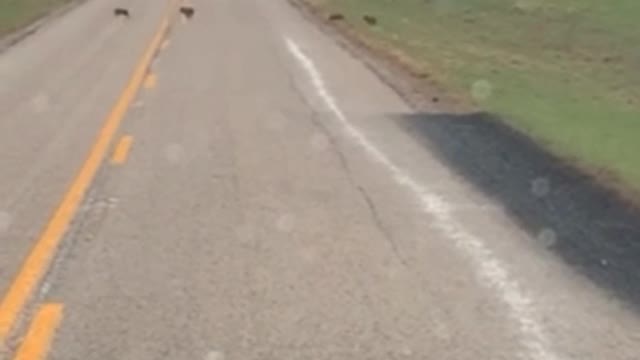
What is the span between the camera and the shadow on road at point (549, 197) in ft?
24.8

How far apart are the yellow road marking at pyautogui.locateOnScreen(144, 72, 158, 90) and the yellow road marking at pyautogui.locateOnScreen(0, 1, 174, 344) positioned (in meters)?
2.27

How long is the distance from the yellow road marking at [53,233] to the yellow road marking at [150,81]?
227 cm

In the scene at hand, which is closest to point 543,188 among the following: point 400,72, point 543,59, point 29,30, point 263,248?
point 263,248

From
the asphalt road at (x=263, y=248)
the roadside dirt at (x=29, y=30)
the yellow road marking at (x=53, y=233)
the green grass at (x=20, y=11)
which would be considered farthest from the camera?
the green grass at (x=20, y=11)

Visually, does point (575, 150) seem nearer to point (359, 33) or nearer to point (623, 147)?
point (623, 147)

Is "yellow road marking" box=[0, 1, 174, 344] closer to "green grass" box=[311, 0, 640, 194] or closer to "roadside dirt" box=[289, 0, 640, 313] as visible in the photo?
"roadside dirt" box=[289, 0, 640, 313]

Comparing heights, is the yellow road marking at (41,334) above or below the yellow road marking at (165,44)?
above

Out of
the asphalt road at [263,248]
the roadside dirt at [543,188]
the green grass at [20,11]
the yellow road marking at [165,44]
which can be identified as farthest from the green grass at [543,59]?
the green grass at [20,11]

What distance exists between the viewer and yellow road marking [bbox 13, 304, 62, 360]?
18.2 feet

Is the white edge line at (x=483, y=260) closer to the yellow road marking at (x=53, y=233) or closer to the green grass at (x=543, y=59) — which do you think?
the green grass at (x=543, y=59)

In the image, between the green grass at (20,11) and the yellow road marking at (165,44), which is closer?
the yellow road marking at (165,44)

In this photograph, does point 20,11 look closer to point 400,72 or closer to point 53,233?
point 400,72

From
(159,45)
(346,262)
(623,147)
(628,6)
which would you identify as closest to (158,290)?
(346,262)

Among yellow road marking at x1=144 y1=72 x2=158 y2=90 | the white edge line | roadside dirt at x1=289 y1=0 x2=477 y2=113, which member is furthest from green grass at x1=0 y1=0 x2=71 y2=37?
the white edge line
